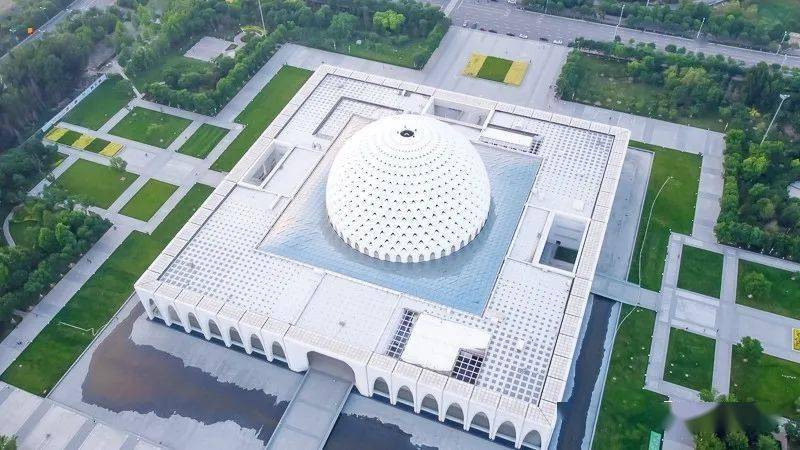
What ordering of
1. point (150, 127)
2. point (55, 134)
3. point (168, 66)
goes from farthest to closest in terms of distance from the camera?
point (168, 66) < point (55, 134) < point (150, 127)

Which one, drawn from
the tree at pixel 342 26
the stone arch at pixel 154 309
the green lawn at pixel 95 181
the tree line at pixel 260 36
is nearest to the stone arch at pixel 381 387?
the stone arch at pixel 154 309

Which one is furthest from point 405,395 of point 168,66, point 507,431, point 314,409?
point 168,66

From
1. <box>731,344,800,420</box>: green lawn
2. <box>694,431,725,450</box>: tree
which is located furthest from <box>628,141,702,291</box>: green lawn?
<box>694,431,725,450</box>: tree

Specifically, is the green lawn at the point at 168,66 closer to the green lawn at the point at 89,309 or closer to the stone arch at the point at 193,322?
the green lawn at the point at 89,309

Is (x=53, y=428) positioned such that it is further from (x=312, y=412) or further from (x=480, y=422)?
(x=480, y=422)

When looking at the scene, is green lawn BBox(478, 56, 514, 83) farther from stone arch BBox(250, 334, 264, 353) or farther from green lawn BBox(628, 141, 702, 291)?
stone arch BBox(250, 334, 264, 353)

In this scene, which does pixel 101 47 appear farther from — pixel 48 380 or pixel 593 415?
pixel 593 415

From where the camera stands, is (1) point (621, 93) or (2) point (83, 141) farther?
(1) point (621, 93)
